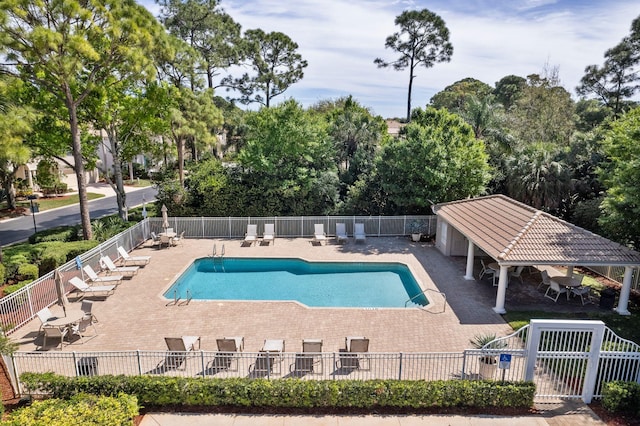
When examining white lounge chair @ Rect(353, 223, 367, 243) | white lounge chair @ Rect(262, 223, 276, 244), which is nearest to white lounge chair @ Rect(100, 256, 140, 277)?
white lounge chair @ Rect(262, 223, 276, 244)

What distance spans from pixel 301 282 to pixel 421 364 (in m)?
9.51

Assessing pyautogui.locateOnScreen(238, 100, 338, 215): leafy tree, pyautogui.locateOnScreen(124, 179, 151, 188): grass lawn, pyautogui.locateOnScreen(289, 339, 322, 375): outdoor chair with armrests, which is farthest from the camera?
pyautogui.locateOnScreen(124, 179, 151, 188): grass lawn

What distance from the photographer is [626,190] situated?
13.8 metres

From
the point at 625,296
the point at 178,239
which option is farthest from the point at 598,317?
the point at 178,239

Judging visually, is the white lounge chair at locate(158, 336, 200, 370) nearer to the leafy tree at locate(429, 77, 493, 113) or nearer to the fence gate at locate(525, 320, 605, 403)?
the fence gate at locate(525, 320, 605, 403)

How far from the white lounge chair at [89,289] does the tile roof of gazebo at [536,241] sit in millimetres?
15138

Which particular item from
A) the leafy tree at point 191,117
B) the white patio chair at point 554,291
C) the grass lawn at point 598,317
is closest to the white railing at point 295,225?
the leafy tree at point 191,117

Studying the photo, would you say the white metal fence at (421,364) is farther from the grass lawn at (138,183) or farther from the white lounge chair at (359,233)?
the grass lawn at (138,183)

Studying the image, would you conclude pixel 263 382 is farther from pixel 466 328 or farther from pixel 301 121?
pixel 301 121

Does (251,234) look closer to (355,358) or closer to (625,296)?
(355,358)

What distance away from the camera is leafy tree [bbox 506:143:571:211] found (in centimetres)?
2353

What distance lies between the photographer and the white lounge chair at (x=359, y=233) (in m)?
24.1

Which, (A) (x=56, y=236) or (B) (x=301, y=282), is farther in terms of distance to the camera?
(A) (x=56, y=236)

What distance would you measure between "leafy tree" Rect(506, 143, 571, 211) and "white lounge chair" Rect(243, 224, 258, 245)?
637 inches
